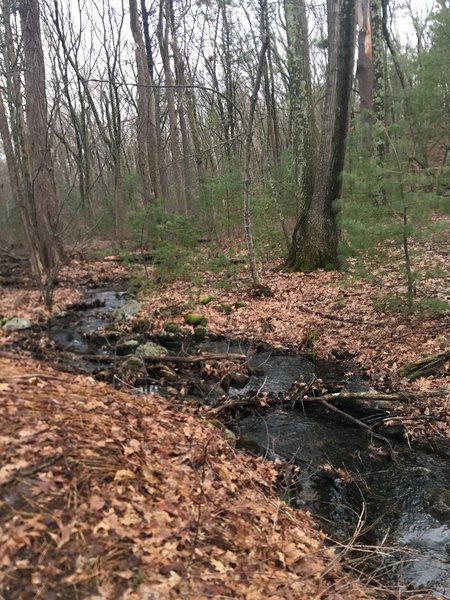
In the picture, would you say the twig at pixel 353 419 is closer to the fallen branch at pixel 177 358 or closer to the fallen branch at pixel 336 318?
the fallen branch at pixel 177 358

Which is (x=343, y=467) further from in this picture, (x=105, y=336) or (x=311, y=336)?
(x=105, y=336)

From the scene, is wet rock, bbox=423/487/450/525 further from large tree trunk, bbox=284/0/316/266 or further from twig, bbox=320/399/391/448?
large tree trunk, bbox=284/0/316/266

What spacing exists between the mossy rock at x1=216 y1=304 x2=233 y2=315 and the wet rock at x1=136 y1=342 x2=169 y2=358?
2.51 meters

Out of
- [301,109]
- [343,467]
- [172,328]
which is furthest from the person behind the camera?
[301,109]

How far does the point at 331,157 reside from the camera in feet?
38.1

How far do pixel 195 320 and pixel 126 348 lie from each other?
2031 millimetres

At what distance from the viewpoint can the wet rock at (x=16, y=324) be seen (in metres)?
9.75

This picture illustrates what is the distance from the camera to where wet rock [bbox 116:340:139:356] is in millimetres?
8750

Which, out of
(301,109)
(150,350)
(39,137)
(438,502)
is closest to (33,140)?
(39,137)

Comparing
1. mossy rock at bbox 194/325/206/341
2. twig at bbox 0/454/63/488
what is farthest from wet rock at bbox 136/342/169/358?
twig at bbox 0/454/63/488

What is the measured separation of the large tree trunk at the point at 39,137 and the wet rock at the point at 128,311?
245cm

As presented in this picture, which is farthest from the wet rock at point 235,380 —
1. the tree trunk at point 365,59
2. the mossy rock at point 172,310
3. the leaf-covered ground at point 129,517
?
the tree trunk at point 365,59

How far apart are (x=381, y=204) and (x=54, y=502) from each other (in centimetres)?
680

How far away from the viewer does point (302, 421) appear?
6.47 metres
